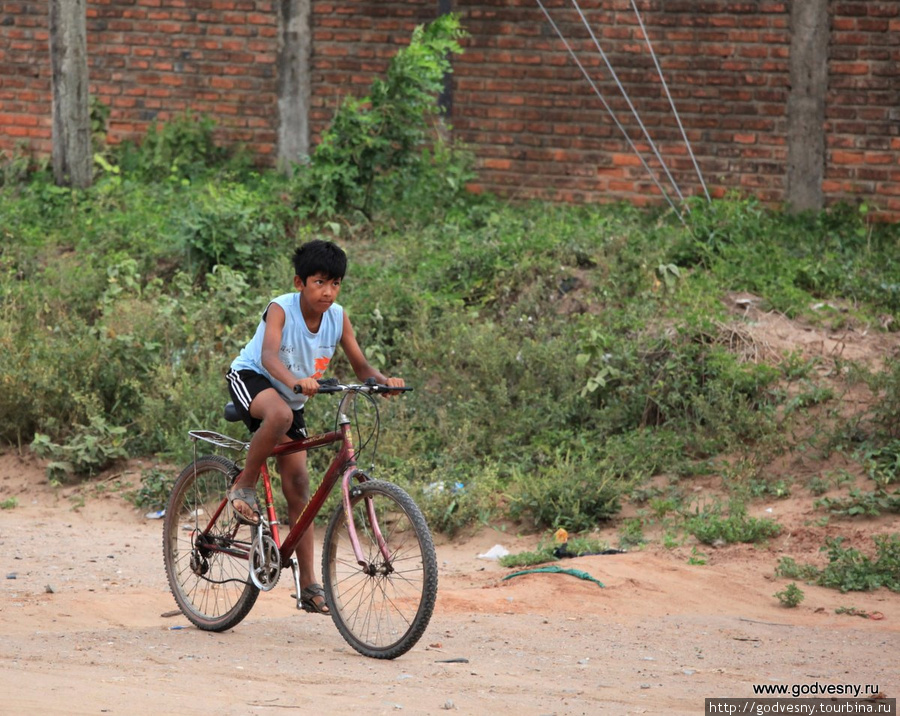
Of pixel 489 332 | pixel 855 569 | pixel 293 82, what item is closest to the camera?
pixel 855 569

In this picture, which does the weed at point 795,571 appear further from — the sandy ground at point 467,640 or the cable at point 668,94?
the cable at point 668,94

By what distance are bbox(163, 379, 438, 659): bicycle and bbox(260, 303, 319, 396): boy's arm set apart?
21 cm

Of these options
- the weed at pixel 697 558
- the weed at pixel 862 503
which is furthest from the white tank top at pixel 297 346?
the weed at pixel 862 503

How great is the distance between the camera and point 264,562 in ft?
17.1

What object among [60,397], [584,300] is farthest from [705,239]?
[60,397]

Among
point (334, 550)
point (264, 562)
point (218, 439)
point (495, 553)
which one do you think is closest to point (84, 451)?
point (218, 439)

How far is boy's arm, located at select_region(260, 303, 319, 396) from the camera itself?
15.8ft

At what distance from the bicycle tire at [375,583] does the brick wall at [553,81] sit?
628 centimetres

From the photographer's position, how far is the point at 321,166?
34.6 ft

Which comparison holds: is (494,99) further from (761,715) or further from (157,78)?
(761,715)

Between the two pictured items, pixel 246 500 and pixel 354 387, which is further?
pixel 246 500

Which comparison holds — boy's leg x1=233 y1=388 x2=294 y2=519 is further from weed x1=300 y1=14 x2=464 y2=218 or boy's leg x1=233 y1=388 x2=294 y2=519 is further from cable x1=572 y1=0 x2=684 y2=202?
cable x1=572 y1=0 x2=684 y2=202

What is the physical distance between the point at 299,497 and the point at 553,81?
6554 millimetres

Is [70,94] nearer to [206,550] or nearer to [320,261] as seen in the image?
[206,550]
